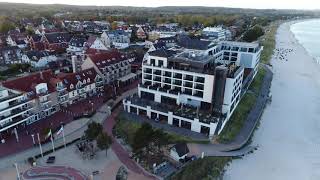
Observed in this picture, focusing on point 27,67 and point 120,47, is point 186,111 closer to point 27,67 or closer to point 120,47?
point 27,67

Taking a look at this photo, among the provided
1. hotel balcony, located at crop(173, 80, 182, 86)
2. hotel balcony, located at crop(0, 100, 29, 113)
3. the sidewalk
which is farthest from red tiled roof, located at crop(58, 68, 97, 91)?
hotel balcony, located at crop(173, 80, 182, 86)

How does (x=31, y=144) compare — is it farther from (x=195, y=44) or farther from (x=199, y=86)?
(x=195, y=44)

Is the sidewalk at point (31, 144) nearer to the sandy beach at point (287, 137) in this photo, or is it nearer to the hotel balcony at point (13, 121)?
the hotel balcony at point (13, 121)

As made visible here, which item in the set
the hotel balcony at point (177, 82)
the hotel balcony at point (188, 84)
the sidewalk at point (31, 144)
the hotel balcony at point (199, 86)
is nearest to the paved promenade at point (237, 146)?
the hotel balcony at point (199, 86)

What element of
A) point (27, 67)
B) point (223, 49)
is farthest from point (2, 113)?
point (223, 49)

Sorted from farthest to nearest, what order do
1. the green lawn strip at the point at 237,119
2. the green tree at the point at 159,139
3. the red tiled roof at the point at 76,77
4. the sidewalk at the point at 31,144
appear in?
the red tiled roof at the point at 76,77
the green lawn strip at the point at 237,119
the sidewalk at the point at 31,144
the green tree at the point at 159,139

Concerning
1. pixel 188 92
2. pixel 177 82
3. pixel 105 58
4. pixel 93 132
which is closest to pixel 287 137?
pixel 188 92

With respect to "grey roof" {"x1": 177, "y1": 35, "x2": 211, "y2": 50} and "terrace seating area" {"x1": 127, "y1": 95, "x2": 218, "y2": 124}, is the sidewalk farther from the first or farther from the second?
"grey roof" {"x1": 177, "y1": 35, "x2": 211, "y2": 50}
